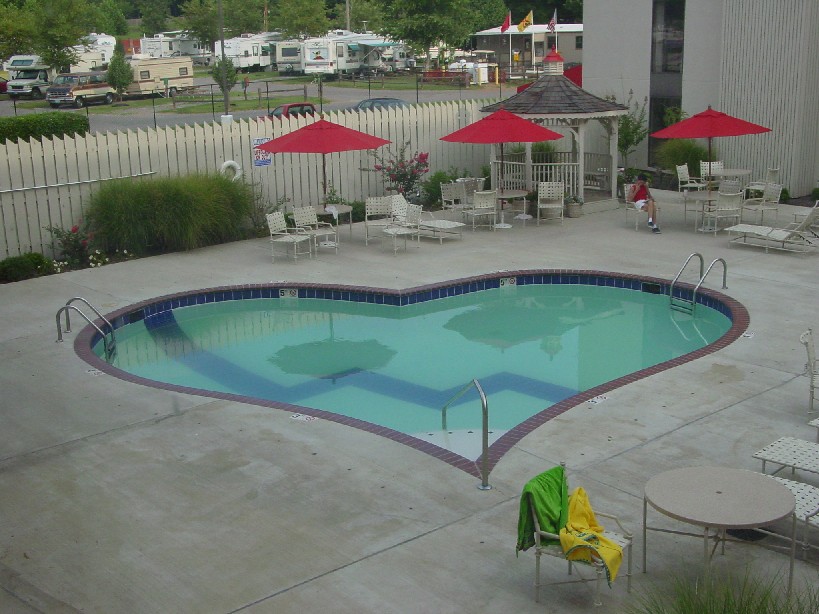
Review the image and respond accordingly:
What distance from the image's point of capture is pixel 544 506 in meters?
6.36

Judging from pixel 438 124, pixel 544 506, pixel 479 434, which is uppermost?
pixel 438 124

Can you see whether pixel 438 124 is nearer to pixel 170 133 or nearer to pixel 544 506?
pixel 170 133

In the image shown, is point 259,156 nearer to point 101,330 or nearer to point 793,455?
point 101,330

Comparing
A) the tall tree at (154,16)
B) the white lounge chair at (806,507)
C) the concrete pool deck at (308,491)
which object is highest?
the tall tree at (154,16)

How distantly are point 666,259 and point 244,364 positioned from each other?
7694mm

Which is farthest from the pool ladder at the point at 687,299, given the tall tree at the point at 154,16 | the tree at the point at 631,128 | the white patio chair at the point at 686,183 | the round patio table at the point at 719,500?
the tall tree at the point at 154,16

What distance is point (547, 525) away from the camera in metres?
6.36

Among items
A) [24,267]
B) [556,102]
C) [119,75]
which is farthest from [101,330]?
[119,75]

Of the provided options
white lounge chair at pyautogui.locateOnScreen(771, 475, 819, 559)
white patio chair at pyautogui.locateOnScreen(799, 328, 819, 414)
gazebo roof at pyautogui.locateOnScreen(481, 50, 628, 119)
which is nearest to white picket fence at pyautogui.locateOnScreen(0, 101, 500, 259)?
gazebo roof at pyautogui.locateOnScreen(481, 50, 628, 119)

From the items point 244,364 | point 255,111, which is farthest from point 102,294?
point 255,111

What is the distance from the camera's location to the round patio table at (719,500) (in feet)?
20.1

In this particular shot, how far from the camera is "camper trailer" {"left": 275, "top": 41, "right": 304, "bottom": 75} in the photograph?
191ft

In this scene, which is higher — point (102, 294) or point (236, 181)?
point (236, 181)

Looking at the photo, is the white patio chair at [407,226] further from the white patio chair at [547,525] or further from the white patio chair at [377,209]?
the white patio chair at [547,525]
